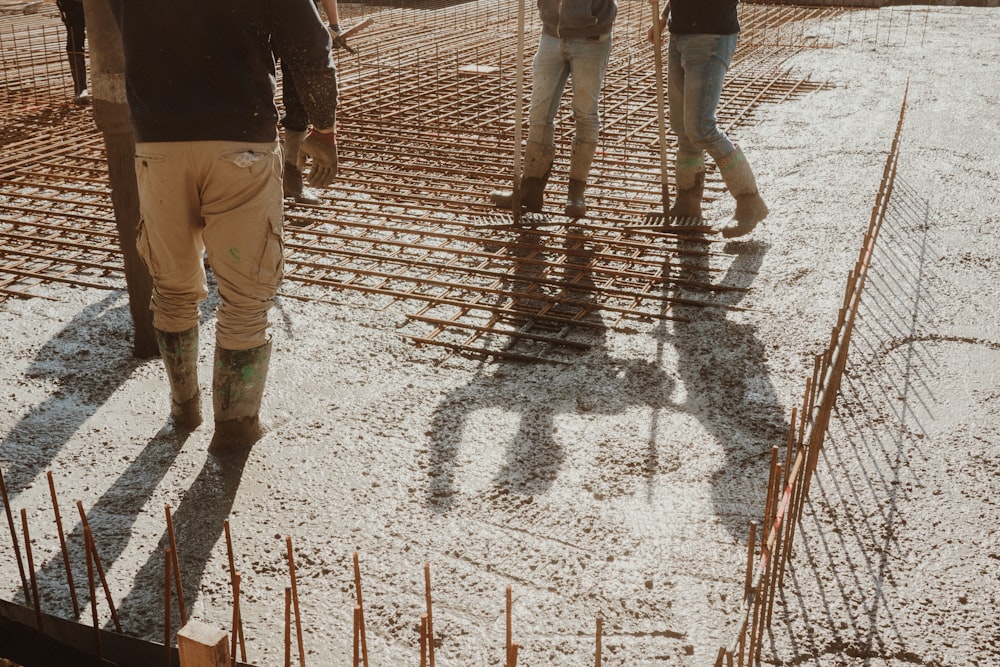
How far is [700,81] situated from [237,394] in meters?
2.92

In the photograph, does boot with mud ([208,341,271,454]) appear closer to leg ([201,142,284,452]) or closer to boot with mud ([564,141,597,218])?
leg ([201,142,284,452])

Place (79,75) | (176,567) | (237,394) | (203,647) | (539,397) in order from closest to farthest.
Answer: (203,647) → (176,567) → (237,394) → (539,397) → (79,75)

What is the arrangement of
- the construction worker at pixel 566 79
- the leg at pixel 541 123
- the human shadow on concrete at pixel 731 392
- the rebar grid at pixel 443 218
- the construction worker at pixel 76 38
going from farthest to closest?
the construction worker at pixel 76 38, the leg at pixel 541 123, the construction worker at pixel 566 79, the rebar grid at pixel 443 218, the human shadow on concrete at pixel 731 392

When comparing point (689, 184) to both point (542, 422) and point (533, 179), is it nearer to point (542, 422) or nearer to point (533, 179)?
point (533, 179)

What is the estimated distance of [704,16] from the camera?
4844 millimetres

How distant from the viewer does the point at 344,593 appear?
2672 millimetres

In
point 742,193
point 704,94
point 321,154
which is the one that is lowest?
point 742,193

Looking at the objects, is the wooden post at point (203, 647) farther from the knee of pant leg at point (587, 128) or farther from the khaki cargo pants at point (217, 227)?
the knee of pant leg at point (587, 128)

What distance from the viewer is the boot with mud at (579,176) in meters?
5.57

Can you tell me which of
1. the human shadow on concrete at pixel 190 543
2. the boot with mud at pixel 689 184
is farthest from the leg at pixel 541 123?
the human shadow on concrete at pixel 190 543

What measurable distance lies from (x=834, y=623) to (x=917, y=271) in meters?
2.87

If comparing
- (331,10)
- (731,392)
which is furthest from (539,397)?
(331,10)

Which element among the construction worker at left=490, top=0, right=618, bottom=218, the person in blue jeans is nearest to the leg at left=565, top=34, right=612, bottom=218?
the construction worker at left=490, top=0, right=618, bottom=218

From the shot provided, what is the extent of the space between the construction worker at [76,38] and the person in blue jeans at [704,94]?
4.94m
